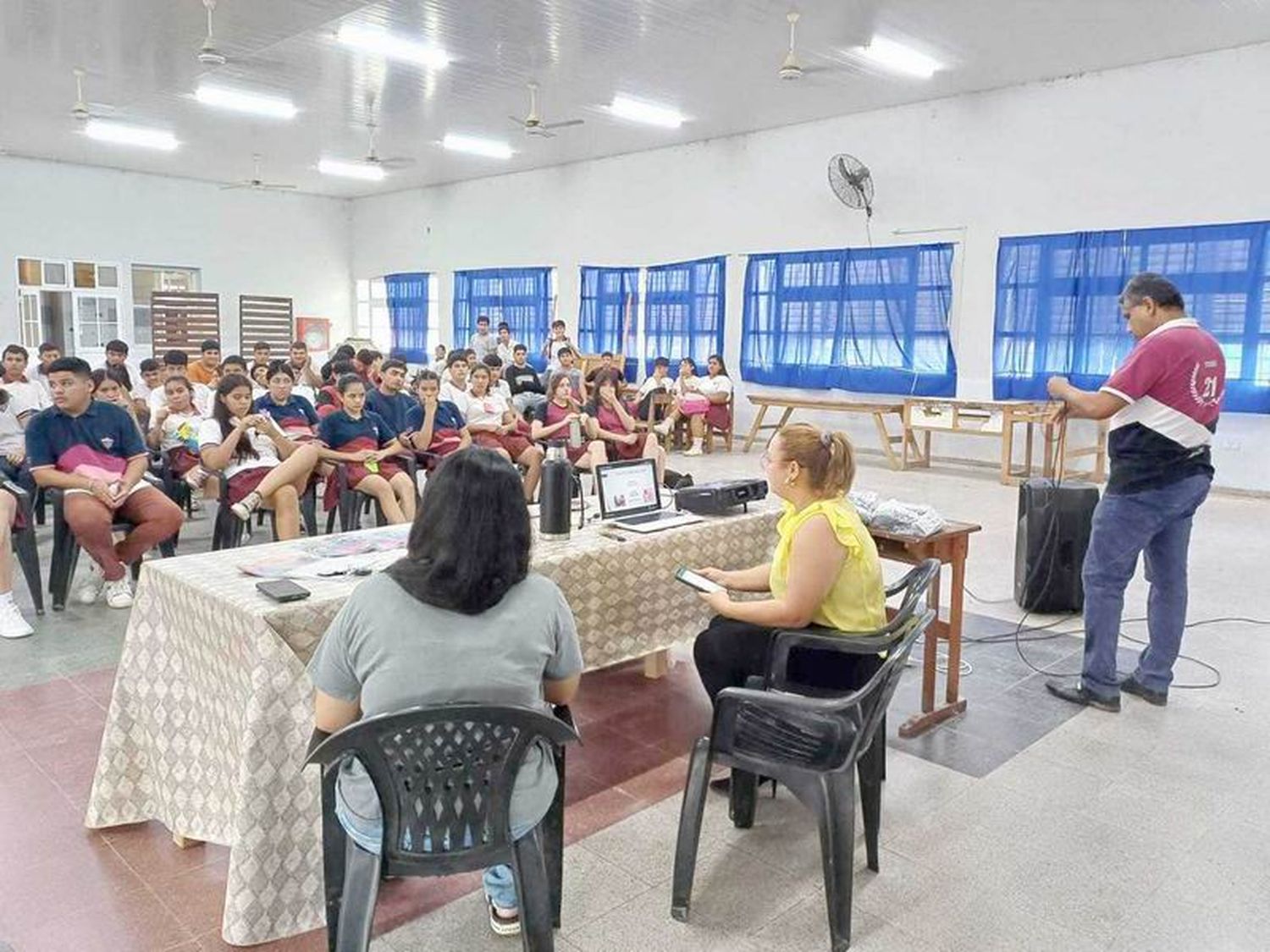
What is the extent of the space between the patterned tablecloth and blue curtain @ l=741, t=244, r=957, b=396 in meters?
6.80

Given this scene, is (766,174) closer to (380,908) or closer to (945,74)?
Answer: (945,74)

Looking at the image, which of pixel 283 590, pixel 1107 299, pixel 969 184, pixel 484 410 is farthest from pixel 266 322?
pixel 283 590

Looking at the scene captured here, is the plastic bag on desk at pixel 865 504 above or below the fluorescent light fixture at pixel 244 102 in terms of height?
below

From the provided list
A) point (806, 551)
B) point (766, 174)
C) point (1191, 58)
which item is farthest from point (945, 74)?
point (806, 551)

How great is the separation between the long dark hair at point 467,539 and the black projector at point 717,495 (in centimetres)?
148

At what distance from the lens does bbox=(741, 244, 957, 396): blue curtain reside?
28.8 feet

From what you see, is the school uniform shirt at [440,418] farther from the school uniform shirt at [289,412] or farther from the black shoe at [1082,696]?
the black shoe at [1082,696]

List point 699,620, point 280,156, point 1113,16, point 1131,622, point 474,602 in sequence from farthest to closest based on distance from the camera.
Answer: point 280,156 < point 1113,16 < point 1131,622 < point 699,620 < point 474,602

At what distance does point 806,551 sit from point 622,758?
0.93m

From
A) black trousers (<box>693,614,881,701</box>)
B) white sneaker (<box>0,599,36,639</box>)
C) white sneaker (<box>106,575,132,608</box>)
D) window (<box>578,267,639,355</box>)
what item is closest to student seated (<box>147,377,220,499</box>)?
white sneaker (<box>106,575,132,608</box>)

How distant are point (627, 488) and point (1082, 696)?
1649 mm

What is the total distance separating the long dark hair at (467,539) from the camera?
145 cm

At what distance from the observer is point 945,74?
25.3 ft

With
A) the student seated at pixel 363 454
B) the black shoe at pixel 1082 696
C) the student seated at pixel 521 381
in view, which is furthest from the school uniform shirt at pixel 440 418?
the black shoe at pixel 1082 696
